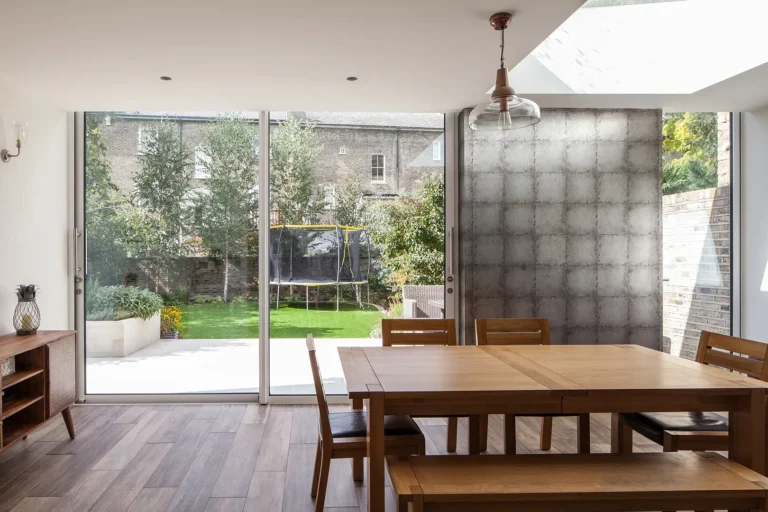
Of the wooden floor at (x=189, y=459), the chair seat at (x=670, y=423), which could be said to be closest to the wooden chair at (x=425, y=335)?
the wooden floor at (x=189, y=459)

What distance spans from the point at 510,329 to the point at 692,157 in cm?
278

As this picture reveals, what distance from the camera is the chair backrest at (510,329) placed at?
3.38 m

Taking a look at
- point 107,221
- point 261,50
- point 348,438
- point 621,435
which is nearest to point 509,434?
point 621,435

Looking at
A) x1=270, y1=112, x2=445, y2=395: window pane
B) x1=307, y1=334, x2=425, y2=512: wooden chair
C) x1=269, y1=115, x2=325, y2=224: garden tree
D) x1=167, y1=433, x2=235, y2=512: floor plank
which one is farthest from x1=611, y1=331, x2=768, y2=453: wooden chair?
x1=269, y1=115, x2=325, y2=224: garden tree

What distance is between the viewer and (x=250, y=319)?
4.71 m

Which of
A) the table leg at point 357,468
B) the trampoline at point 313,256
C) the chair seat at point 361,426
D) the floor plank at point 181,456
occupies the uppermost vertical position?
the trampoline at point 313,256

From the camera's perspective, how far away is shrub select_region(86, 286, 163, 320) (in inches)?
183

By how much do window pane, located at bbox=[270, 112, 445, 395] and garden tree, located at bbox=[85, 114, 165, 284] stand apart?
1098 mm

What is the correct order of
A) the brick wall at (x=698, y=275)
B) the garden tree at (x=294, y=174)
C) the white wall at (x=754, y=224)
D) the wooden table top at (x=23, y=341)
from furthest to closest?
the brick wall at (x=698, y=275)
the garden tree at (x=294, y=174)
the white wall at (x=754, y=224)
the wooden table top at (x=23, y=341)

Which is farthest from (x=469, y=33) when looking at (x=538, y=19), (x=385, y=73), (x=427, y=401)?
(x=427, y=401)

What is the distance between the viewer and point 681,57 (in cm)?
419

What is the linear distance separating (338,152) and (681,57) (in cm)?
278

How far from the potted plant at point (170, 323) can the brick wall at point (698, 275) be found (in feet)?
13.9

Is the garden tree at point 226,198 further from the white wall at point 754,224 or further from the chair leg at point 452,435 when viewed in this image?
the white wall at point 754,224
